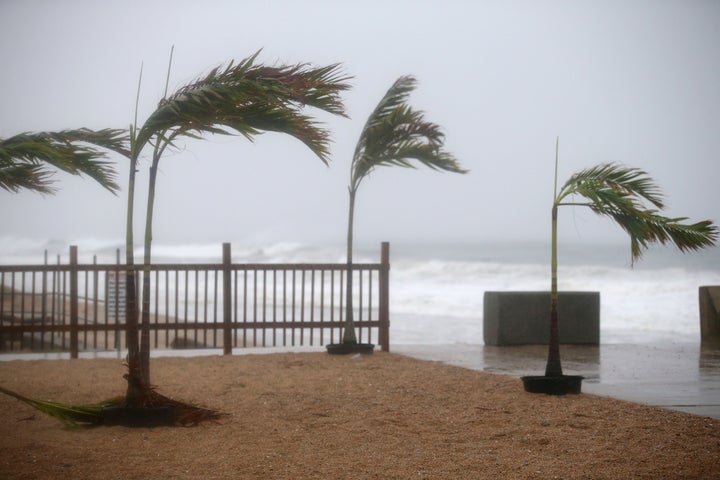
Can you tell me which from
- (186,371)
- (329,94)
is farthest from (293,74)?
(186,371)

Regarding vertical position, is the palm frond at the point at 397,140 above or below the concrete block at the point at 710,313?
above

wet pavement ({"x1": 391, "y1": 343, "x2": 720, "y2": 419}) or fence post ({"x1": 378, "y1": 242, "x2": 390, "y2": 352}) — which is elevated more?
fence post ({"x1": 378, "y1": 242, "x2": 390, "y2": 352})

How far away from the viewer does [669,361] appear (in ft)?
33.9

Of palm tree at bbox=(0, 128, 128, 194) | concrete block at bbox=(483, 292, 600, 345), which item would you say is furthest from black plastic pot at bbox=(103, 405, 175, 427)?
concrete block at bbox=(483, 292, 600, 345)

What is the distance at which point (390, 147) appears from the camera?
11094mm

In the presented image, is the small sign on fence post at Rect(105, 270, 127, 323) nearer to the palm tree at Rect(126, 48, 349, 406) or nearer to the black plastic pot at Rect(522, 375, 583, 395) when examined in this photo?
the palm tree at Rect(126, 48, 349, 406)

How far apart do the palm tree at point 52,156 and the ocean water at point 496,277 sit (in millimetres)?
3062

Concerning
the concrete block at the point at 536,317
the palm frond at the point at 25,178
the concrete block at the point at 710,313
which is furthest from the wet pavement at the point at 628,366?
the palm frond at the point at 25,178

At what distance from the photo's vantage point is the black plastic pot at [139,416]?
6.45 meters

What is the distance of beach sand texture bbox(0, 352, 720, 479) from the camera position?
502 cm

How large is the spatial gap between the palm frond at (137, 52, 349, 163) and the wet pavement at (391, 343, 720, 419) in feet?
12.9

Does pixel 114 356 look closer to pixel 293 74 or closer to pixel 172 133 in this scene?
pixel 172 133

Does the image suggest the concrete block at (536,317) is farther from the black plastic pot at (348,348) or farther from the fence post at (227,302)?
the fence post at (227,302)

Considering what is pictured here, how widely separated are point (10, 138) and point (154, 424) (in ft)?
8.88
